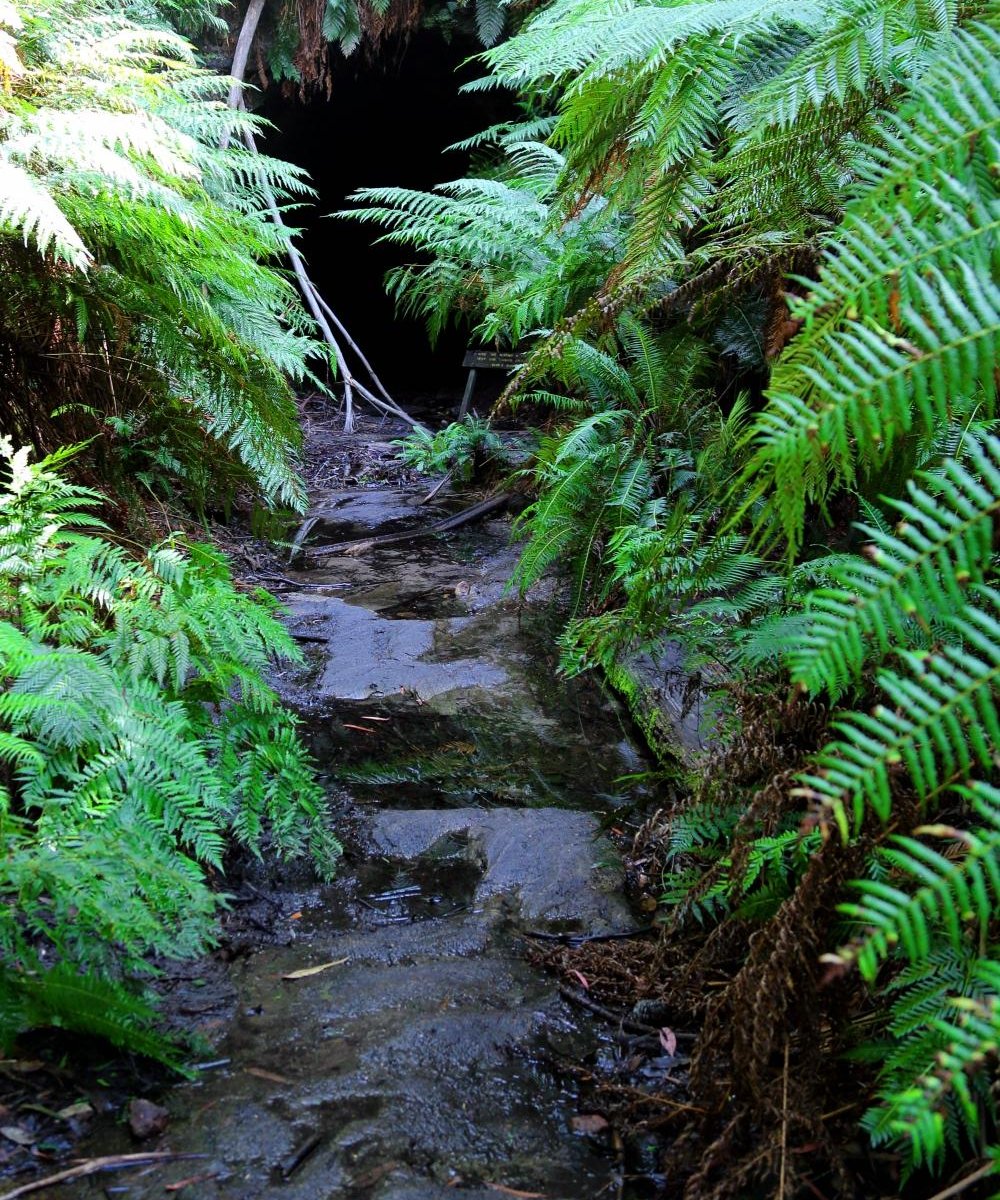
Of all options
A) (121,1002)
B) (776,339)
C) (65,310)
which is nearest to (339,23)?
(65,310)

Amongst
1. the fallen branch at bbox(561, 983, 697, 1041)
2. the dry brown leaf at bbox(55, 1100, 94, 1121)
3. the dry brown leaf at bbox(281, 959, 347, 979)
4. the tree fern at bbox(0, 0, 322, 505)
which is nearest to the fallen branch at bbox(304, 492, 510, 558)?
the tree fern at bbox(0, 0, 322, 505)

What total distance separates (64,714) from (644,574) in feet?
4.87

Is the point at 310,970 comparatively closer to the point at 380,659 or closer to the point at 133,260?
the point at 380,659

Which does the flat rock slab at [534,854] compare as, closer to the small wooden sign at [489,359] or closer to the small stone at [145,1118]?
the small stone at [145,1118]

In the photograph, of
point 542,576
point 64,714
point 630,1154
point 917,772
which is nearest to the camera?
point 917,772

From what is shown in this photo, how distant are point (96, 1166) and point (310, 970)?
557 mm

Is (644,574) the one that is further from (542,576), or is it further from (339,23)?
(339,23)

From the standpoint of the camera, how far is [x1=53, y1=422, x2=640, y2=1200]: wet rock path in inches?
53.9

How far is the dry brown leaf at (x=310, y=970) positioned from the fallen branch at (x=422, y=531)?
277 cm

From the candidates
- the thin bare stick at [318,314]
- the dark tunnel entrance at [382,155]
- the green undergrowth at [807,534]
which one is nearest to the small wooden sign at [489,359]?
the thin bare stick at [318,314]

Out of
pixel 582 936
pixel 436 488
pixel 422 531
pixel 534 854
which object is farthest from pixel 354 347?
pixel 582 936

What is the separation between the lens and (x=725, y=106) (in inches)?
96.0

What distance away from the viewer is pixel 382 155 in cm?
1164

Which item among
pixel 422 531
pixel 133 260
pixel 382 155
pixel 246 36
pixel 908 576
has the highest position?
pixel 246 36
